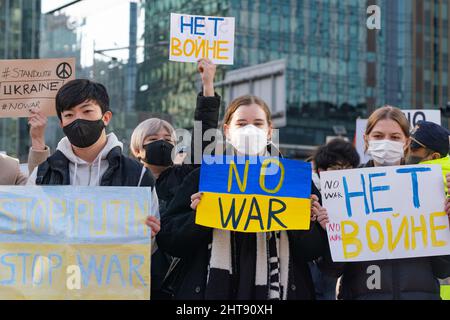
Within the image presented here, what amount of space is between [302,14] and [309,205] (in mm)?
64879

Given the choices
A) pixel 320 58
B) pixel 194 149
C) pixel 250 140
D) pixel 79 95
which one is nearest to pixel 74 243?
pixel 79 95

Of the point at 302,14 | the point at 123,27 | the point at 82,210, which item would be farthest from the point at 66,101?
the point at 302,14

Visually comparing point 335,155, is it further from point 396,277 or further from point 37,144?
point 37,144

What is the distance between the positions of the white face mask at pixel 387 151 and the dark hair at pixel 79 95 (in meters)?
1.49

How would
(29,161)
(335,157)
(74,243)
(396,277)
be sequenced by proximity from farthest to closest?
(335,157) → (29,161) → (396,277) → (74,243)

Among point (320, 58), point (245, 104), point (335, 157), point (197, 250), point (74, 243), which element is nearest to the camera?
point (74, 243)

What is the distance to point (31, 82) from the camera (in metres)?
6.61

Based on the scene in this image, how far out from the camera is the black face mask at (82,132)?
5.29m

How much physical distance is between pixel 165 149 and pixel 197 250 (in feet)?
4.69

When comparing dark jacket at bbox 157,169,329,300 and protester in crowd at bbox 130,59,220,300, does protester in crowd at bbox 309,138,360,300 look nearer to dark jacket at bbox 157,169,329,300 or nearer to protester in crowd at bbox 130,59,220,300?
protester in crowd at bbox 130,59,220,300

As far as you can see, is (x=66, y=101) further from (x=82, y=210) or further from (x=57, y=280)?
(x=57, y=280)

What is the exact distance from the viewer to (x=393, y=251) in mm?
5395

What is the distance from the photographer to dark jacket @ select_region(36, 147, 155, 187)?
210 inches

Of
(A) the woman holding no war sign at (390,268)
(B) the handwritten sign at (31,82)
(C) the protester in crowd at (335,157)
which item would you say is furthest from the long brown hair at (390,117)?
(B) the handwritten sign at (31,82)
